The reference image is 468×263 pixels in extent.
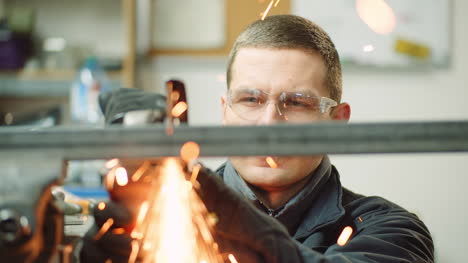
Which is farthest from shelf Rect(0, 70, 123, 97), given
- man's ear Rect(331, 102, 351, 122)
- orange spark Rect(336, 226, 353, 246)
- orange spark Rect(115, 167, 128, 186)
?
orange spark Rect(115, 167, 128, 186)

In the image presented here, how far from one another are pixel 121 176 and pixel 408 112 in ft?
6.78

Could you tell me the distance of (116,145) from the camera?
49cm

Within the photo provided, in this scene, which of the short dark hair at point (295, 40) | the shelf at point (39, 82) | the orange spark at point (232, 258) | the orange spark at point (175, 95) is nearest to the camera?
the orange spark at point (175, 95)

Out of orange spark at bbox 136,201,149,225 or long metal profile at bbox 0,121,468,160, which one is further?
orange spark at bbox 136,201,149,225

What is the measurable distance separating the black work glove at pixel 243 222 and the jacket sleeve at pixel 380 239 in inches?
2.6

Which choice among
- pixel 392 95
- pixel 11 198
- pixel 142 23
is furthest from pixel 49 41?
pixel 11 198

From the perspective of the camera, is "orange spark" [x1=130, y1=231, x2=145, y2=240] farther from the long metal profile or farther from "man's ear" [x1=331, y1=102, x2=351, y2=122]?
"man's ear" [x1=331, y1=102, x2=351, y2=122]

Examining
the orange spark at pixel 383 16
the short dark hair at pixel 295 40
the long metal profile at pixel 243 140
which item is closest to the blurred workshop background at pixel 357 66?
the orange spark at pixel 383 16

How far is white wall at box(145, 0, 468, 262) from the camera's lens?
2381 mm

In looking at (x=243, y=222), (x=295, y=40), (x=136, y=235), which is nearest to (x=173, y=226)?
(x=136, y=235)

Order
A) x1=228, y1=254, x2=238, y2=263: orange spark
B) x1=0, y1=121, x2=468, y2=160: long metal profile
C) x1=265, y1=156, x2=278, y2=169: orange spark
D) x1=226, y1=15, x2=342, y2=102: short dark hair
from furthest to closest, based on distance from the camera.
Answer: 1. x1=226, y1=15, x2=342, y2=102: short dark hair
2. x1=265, y1=156, x2=278, y2=169: orange spark
3. x1=228, y1=254, x2=238, y2=263: orange spark
4. x1=0, y1=121, x2=468, y2=160: long metal profile

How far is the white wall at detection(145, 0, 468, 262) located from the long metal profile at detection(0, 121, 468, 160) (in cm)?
191

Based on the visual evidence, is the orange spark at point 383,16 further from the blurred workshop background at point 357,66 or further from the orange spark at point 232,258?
the orange spark at point 232,258

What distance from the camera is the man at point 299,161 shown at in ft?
3.29
